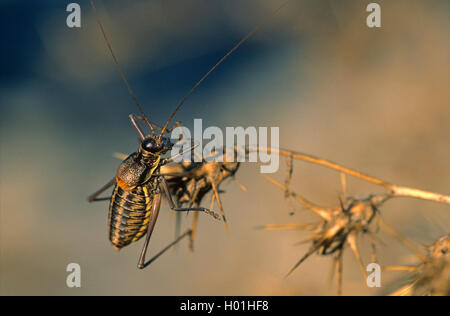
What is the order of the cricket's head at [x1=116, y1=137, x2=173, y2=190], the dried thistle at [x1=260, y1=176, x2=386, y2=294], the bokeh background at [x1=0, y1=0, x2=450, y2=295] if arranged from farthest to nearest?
1. the bokeh background at [x1=0, y1=0, x2=450, y2=295]
2. the cricket's head at [x1=116, y1=137, x2=173, y2=190]
3. the dried thistle at [x1=260, y1=176, x2=386, y2=294]

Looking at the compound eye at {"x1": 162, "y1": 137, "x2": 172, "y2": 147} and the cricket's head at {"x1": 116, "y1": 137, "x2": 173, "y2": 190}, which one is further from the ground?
the compound eye at {"x1": 162, "y1": 137, "x2": 172, "y2": 147}

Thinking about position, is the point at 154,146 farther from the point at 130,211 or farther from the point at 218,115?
the point at 218,115

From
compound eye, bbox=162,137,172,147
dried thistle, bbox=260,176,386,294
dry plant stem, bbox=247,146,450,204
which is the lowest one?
dried thistle, bbox=260,176,386,294

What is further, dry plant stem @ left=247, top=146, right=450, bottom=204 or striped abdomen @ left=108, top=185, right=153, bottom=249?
striped abdomen @ left=108, top=185, right=153, bottom=249

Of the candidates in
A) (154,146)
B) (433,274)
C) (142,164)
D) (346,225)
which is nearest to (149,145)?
(154,146)

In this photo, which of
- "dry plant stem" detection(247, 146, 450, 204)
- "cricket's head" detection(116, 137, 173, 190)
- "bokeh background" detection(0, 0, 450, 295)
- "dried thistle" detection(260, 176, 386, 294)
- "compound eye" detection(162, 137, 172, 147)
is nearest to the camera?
"dry plant stem" detection(247, 146, 450, 204)

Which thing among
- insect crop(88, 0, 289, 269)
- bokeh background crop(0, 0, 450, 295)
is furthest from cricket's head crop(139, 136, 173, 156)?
bokeh background crop(0, 0, 450, 295)

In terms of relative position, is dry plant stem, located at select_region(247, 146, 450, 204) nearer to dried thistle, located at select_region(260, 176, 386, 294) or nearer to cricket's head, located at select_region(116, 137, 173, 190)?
dried thistle, located at select_region(260, 176, 386, 294)

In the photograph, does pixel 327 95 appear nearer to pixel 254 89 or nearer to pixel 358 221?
pixel 254 89
